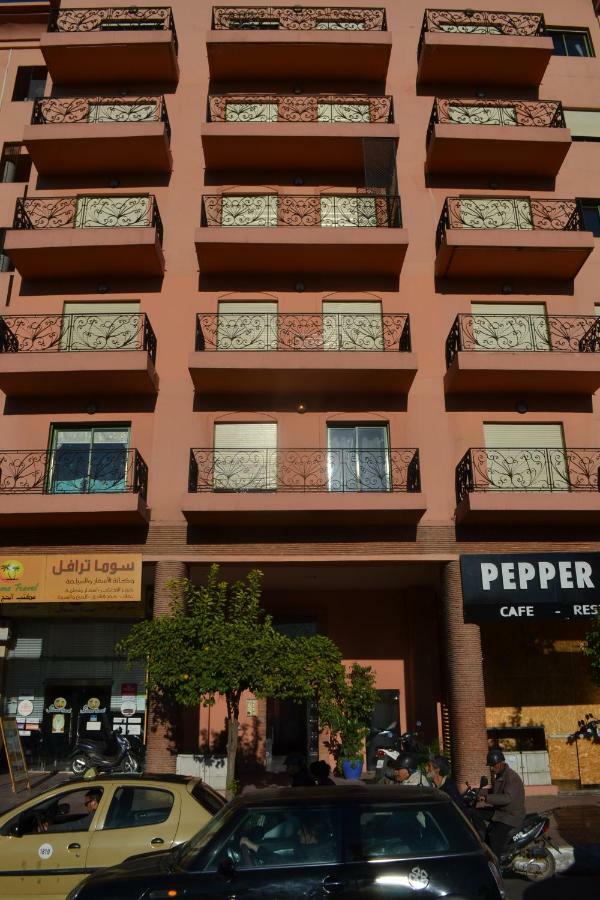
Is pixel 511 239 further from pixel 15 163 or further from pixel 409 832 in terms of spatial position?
pixel 409 832

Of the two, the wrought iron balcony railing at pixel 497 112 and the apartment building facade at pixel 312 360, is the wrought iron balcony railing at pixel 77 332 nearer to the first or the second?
the apartment building facade at pixel 312 360

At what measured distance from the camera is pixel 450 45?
19344 mm

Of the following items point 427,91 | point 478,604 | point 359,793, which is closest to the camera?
point 359,793

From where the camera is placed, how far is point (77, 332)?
58.1 ft

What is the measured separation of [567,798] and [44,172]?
65.7 feet

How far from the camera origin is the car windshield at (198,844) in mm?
5590

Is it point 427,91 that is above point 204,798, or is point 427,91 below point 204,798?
above

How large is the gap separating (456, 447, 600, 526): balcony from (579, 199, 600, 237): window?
6.74 metres

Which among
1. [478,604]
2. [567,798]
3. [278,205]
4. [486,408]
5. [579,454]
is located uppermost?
[278,205]

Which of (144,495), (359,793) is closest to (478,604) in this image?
(144,495)

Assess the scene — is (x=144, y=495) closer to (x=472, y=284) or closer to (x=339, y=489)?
(x=339, y=489)

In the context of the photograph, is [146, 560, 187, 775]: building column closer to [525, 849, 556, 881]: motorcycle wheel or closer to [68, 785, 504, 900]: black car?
[525, 849, 556, 881]: motorcycle wheel

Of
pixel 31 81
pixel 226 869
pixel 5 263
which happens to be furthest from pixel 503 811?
pixel 31 81

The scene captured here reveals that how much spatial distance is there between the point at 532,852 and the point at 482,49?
19.1 metres
